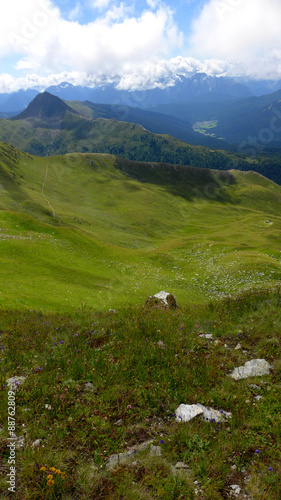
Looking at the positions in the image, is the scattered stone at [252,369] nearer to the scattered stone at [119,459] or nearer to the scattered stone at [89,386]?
the scattered stone at [119,459]

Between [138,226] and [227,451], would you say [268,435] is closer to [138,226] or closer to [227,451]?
[227,451]

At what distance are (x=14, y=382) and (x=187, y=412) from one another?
473cm

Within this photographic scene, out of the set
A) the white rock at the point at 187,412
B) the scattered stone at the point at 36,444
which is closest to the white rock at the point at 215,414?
the white rock at the point at 187,412

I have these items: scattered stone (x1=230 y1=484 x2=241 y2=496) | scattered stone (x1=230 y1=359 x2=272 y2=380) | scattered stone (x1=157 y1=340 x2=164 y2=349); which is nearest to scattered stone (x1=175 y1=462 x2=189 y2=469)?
scattered stone (x1=230 y1=484 x2=241 y2=496)

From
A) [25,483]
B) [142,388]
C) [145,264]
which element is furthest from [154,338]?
[145,264]

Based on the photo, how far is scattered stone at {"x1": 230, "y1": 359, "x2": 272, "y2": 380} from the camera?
25.6 ft

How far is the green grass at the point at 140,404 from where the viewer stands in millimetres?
4625

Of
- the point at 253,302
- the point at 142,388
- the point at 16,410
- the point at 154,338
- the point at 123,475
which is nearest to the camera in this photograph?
the point at 123,475

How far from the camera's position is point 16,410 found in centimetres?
616

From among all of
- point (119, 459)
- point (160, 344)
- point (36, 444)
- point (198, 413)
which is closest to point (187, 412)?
point (198, 413)

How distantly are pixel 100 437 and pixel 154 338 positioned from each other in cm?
439

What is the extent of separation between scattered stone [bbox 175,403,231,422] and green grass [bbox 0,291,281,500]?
0.58 ft

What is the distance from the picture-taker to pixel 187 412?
21.0 feet

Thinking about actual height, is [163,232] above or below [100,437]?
below
